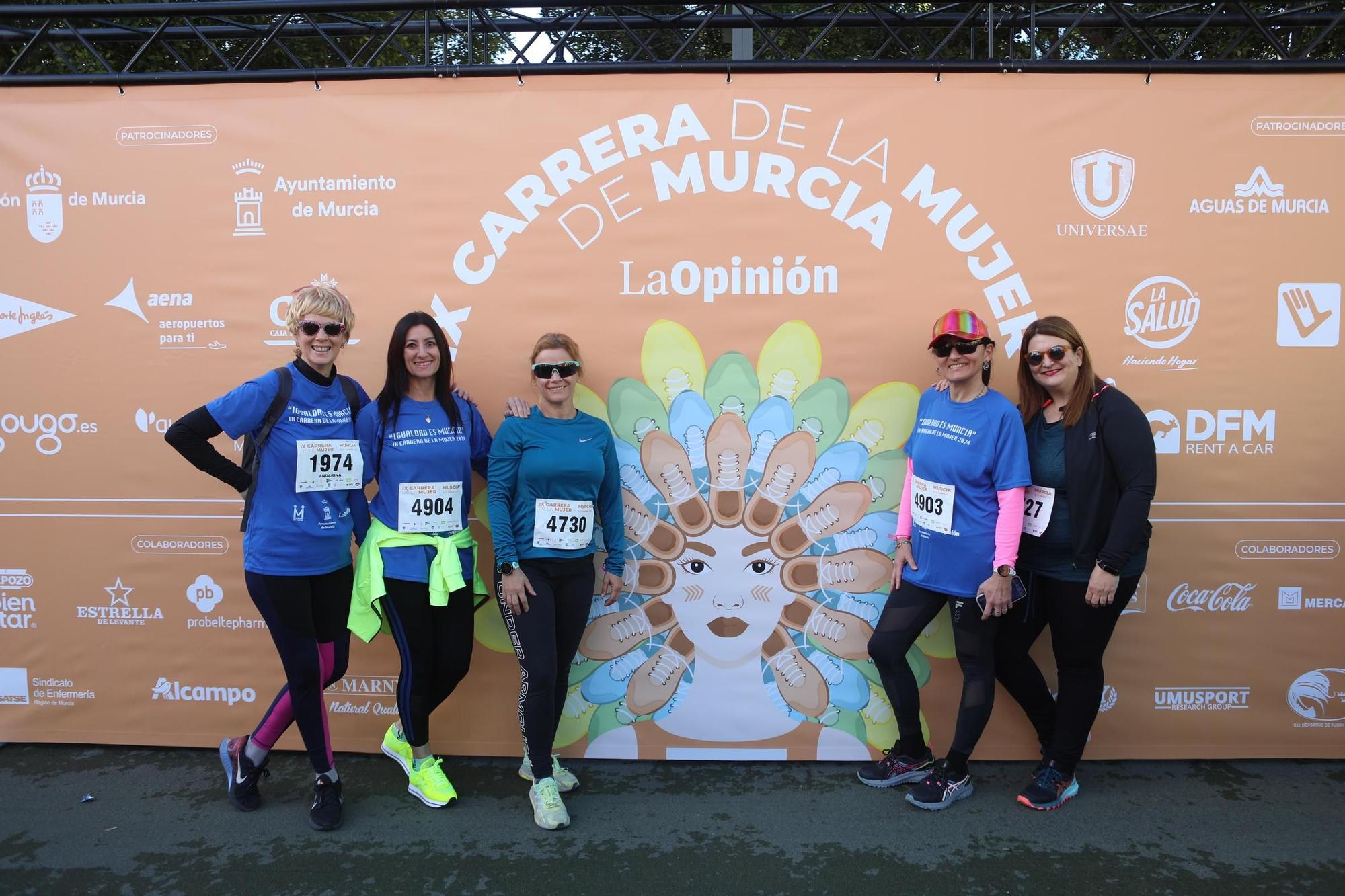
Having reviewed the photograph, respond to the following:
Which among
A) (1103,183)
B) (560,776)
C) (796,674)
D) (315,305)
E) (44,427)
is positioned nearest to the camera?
(315,305)

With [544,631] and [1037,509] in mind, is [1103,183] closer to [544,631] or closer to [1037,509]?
[1037,509]

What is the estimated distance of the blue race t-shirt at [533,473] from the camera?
9.16ft

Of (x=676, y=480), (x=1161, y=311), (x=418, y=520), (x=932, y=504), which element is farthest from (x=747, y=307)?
(x=1161, y=311)

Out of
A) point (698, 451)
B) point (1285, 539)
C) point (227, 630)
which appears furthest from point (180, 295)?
point (1285, 539)

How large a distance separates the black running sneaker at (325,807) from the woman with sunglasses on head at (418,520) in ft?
1.10

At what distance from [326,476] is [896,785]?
247 centimetres

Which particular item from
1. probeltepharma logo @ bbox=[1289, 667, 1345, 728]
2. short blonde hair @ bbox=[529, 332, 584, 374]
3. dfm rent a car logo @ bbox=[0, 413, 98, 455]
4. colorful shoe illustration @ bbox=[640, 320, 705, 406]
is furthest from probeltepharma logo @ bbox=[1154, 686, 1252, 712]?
dfm rent a car logo @ bbox=[0, 413, 98, 455]

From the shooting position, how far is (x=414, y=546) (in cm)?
280

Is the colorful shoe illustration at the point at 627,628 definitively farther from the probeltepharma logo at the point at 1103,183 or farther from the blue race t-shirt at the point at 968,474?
the probeltepharma logo at the point at 1103,183

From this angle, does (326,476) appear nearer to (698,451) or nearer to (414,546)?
(414,546)

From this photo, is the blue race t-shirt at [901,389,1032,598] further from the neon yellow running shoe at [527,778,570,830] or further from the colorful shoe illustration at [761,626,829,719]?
the neon yellow running shoe at [527,778,570,830]

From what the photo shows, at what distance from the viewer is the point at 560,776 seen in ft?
10.1

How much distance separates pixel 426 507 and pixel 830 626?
5.57 feet

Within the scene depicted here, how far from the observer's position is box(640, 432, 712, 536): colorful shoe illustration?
10.7 feet
